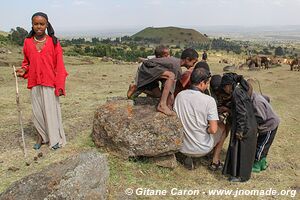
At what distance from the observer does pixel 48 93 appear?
574cm

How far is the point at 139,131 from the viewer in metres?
5.18

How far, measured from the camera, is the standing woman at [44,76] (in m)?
5.59

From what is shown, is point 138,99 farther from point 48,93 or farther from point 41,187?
point 41,187

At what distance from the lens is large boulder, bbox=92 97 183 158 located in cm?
513

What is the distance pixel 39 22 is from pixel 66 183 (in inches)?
105

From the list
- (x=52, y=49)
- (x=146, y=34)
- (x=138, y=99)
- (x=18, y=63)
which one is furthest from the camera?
Result: (x=146, y=34)

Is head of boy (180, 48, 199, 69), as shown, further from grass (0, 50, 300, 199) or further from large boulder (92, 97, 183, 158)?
grass (0, 50, 300, 199)

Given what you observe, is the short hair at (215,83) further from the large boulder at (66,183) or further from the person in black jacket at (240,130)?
the large boulder at (66,183)

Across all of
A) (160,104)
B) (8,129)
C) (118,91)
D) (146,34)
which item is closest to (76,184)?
(160,104)

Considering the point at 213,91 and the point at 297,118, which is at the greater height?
the point at 213,91

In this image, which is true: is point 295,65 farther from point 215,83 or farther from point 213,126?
point 213,126

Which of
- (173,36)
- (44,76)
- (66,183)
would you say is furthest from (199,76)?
(173,36)

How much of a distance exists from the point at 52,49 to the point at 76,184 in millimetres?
2592

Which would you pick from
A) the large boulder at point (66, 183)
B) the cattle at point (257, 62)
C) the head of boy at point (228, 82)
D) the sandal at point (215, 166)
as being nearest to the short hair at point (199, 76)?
the head of boy at point (228, 82)
